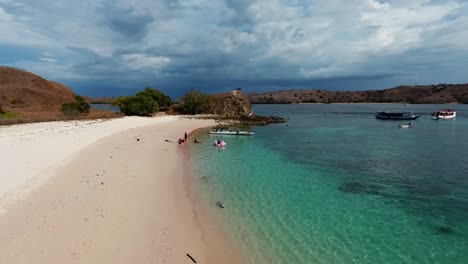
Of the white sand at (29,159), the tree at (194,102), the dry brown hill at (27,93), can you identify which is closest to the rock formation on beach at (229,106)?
the tree at (194,102)

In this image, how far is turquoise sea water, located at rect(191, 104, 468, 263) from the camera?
1116 centimetres

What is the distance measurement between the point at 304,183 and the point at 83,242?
14.2 metres

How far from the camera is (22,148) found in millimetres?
24016

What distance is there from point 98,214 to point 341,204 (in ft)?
38.8

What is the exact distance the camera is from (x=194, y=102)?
92.6 meters

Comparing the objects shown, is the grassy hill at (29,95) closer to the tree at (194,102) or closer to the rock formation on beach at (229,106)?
the tree at (194,102)

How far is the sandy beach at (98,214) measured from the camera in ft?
31.8

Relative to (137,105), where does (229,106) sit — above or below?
below

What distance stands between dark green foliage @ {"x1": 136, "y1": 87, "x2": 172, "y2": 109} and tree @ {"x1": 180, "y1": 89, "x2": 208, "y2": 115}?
545 centimetres

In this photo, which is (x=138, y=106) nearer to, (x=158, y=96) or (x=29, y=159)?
(x=158, y=96)

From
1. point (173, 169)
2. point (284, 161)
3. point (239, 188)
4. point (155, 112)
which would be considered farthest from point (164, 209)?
point (155, 112)

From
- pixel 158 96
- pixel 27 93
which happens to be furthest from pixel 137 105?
pixel 27 93

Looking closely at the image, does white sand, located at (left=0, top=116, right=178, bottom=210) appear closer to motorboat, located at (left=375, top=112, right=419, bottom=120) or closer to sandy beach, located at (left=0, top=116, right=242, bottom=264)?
sandy beach, located at (left=0, top=116, right=242, bottom=264)

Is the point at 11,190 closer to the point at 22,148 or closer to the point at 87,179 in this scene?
the point at 87,179
